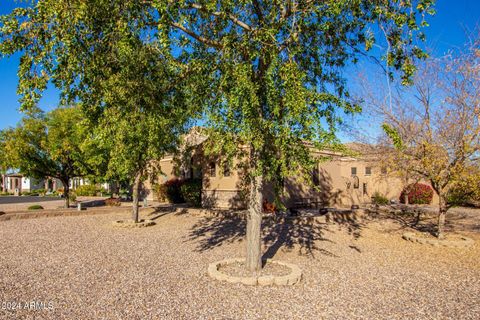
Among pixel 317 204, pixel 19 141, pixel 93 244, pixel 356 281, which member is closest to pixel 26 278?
pixel 93 244

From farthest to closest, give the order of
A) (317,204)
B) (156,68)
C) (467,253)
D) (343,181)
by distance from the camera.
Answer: (343,181), (317,204), (467,253), (156,68)

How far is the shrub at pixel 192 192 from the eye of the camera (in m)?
21.6

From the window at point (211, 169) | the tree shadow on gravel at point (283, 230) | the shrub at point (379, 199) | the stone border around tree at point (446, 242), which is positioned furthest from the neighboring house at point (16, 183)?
the stone border around tree at point (446, 242)

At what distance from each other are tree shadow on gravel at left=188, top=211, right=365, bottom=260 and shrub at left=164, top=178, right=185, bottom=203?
8.02m

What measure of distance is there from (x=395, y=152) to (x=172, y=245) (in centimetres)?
802

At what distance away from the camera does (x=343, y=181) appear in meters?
24.4

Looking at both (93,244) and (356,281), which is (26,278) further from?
(356,281)

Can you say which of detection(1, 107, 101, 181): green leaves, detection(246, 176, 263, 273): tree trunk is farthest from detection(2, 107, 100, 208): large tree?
detection(246, 176, 263, 273): tree trunk

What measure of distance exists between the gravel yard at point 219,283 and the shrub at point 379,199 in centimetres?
1169

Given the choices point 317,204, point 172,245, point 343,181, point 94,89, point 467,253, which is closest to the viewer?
point 94,89

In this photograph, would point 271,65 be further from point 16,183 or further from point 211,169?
point 16,183

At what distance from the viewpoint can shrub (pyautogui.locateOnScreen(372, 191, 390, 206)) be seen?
2436cm

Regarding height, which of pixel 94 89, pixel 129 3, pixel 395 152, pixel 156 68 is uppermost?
pixel 129 3

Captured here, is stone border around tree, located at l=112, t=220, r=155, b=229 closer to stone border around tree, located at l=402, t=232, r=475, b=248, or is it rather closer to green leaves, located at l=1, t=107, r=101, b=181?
green leaves, located at l=1, t=107, r=101, b=181
